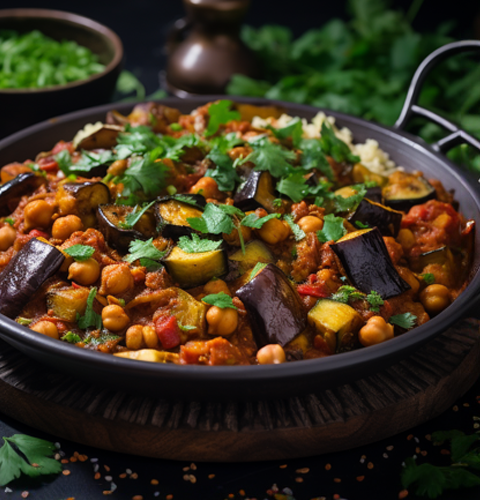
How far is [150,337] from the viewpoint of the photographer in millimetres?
3215

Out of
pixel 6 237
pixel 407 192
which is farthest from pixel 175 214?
pixel 407 192

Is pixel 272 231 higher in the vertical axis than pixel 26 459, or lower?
higher

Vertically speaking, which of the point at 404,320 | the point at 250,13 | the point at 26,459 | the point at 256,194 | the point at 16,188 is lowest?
the point at 26,459

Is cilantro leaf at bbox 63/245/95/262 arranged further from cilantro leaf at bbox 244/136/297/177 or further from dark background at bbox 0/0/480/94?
dark background at bbox 0/0/480/94

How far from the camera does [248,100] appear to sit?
539 centimetres

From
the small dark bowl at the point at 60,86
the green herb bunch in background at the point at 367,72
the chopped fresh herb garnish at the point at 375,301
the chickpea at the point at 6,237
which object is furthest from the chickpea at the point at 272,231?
the small dark bowl at the point at 60,86

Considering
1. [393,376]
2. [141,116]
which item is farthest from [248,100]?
[393,376]

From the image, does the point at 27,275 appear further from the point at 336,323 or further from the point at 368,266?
the point at 368,266

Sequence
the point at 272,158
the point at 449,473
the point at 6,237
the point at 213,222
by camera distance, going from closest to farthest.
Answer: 1. the point at 449,473
2. the point at 213,222
3. the point at 6,237
4. the point at 272,158

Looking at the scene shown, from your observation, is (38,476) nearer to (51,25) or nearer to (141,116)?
(141,116)

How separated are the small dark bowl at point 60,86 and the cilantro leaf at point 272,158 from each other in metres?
2.28

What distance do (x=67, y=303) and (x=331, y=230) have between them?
1613 millimetres

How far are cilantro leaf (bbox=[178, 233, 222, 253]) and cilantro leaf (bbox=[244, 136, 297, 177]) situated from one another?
0.84 meters

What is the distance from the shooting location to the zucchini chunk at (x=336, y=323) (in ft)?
10.7
